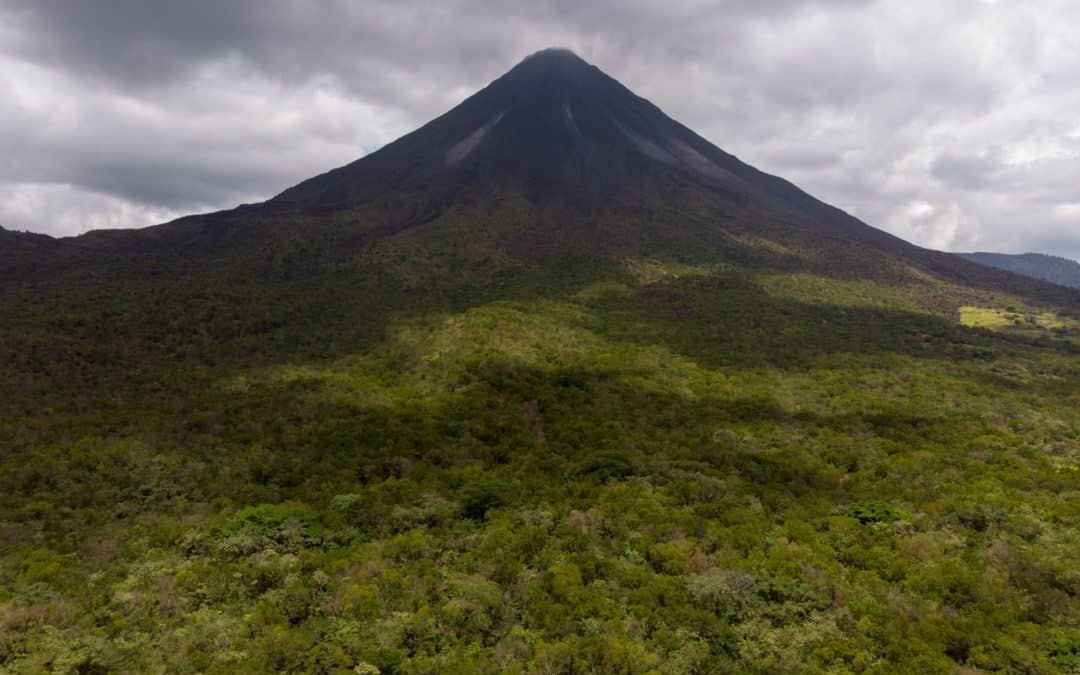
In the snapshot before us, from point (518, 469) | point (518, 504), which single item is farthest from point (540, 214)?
→ point (518, 504)

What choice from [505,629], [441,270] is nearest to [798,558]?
[505,629]

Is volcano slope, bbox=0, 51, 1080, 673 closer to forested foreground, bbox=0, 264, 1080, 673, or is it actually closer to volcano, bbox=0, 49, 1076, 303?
forested foreground, bbox=0, 264, 1080, 673

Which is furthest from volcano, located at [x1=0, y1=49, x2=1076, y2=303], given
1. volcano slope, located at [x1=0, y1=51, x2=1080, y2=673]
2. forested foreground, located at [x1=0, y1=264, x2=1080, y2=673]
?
forested foreground, located at [x1=0, y1=264, x2=1080, y2=673]

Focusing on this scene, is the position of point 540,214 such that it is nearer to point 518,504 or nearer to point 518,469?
point 518,469

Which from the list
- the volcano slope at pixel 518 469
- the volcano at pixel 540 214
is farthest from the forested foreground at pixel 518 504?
the volcano at pixel 540 214

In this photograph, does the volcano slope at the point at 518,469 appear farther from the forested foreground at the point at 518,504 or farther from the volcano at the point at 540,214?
the volcano at the point at 540,214
